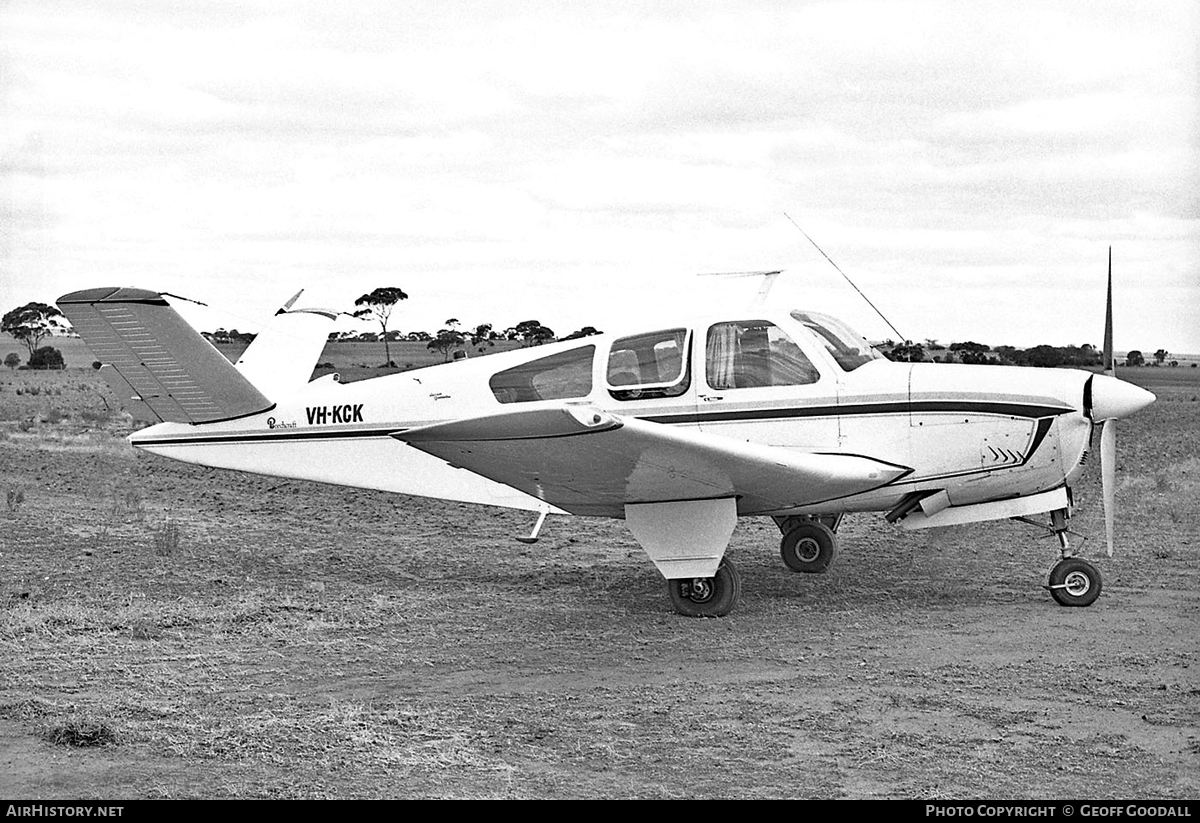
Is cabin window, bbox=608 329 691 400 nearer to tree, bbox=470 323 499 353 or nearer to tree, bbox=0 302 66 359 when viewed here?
tree, bbox=470 323 499 353

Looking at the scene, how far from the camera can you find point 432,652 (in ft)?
26.0

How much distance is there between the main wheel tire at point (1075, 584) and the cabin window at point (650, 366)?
320 centimetres

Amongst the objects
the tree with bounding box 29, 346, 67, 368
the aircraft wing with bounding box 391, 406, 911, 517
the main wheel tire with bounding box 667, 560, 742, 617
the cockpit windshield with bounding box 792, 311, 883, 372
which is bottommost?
the main wheel tire with bounding box 667, 560, 742, 617

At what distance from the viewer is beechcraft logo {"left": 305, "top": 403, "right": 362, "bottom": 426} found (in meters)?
10.5

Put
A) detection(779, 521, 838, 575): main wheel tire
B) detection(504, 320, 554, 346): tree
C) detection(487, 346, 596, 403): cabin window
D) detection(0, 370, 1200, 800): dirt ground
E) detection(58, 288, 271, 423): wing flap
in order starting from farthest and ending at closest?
detection(504, 320, 554, 346): tree < detection(779, 521, 838, 575): main wheel tire < detection(58, 288, 271, 423): wing flap < detection(487, 346, 596, 403): cabin window < detection(0, 370, 1200, 800): dirt ground

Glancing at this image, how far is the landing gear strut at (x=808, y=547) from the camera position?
430 inches

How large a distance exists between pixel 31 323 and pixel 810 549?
231 feet

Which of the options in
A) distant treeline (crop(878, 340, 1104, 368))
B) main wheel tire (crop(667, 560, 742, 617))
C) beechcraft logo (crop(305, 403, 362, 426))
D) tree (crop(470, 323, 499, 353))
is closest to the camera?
main wheel tire (crop(667, 560, 742, 617))

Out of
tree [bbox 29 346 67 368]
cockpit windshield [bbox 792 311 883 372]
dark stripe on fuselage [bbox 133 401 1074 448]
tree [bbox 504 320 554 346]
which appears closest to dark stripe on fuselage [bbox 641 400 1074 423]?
dark stripe on fuselage [bbox 133 401 1074 448]

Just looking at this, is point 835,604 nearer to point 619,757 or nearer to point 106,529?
point 619,757

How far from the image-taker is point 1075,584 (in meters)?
9.14

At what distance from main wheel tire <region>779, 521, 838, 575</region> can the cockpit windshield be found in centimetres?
196

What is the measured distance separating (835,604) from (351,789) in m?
5.20

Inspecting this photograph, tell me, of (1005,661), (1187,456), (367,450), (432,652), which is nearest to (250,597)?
(367,450)
